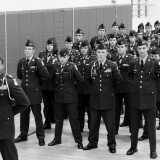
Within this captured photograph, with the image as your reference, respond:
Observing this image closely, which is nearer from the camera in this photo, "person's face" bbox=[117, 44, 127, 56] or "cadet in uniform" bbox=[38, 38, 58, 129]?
"person's face" bbox=[117, 44, 127, 56]

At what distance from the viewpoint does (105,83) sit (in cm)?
650

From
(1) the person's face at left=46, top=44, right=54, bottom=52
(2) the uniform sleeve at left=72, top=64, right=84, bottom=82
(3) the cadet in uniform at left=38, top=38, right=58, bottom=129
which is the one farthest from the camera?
(1) the person's face at left=46, top=44, right=54, bottom=52

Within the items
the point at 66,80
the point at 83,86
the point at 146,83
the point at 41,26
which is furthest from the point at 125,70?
the point at 41,26

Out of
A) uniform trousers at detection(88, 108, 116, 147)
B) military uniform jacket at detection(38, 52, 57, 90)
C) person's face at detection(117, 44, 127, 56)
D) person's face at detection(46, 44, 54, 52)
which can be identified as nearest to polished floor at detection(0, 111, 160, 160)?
uniform trousers at detection(88, 108, 116, 147)

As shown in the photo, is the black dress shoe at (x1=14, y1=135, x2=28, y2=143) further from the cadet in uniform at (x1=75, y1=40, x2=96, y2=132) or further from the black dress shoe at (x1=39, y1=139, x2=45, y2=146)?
the cadet in uniform at (x1=75, y1=40, x2=96, y2=132)

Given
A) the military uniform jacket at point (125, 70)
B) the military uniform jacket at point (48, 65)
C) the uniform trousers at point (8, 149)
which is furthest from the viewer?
the military uniform jacket at point (48, 65)

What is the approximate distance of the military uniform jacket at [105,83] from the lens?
6.47 meters

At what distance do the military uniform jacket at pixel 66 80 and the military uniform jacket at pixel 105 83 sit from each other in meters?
0.33

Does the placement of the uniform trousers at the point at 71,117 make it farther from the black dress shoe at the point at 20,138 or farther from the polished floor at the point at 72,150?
the black dress shoe at the point at 20,138

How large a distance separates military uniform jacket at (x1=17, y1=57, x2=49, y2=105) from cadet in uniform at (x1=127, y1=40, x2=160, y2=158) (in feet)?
4.73

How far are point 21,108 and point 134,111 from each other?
193cm

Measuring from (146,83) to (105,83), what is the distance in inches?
24.9

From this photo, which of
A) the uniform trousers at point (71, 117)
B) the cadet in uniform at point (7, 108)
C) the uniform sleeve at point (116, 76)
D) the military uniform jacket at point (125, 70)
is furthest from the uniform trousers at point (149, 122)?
the cadet in uniform at point (7, 108)

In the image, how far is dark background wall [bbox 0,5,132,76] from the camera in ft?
34.2
